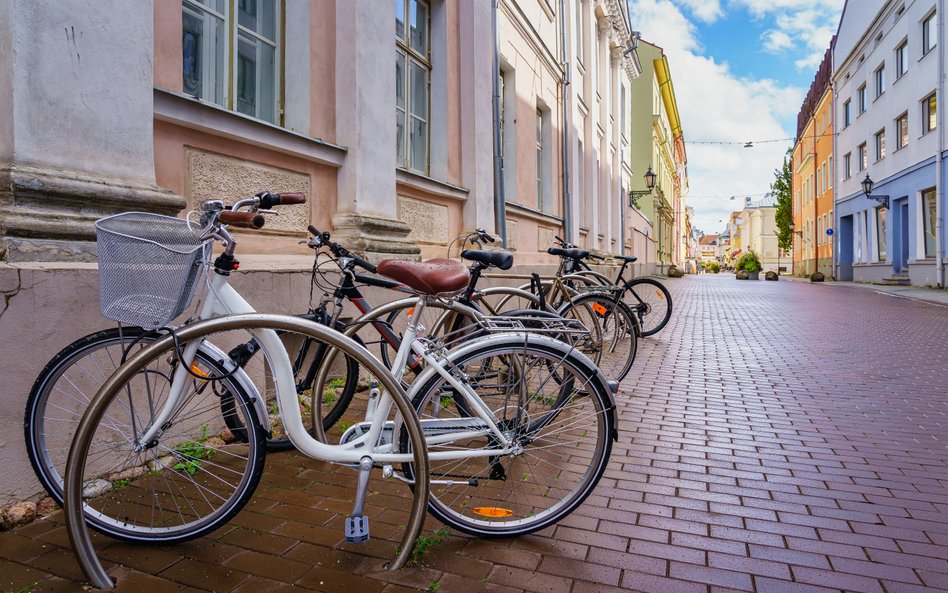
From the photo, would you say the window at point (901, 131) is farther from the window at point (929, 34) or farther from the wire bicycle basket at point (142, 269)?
the wire bicycle basket at point (142, 269)

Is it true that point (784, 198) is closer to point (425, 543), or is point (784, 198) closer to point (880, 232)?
point (880, 232)

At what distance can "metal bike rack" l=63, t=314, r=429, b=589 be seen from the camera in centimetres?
211

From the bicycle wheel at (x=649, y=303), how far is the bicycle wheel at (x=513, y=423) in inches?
195

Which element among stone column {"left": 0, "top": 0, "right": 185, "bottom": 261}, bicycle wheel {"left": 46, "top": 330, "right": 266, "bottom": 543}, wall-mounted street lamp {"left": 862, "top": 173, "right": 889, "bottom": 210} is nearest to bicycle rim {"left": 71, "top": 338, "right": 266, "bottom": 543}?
Result: bicycle wheel {"left": 46, "top": 330, "right": 266, "bottom": 543}

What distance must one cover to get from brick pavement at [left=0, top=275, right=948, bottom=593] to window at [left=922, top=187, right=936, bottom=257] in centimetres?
1855

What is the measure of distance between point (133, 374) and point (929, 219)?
2381 cm

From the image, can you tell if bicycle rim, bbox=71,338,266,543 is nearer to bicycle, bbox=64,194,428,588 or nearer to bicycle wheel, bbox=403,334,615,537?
bicycle, bbox=64,194,428,588

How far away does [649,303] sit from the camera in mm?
8070

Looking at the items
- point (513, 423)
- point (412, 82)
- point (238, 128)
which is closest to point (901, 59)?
point (412, 82)

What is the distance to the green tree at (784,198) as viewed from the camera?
47.9 m

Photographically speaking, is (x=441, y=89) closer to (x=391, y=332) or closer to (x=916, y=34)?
(x=391, y=332)

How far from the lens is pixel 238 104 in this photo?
4.75 metres

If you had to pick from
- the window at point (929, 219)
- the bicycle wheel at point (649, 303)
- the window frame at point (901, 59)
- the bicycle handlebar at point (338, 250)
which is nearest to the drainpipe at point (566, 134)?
the bicycle wheel at point (649, 303)

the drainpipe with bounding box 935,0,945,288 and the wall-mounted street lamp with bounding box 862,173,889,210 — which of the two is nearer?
the drainpipe with bounding box 935,0,945,288
